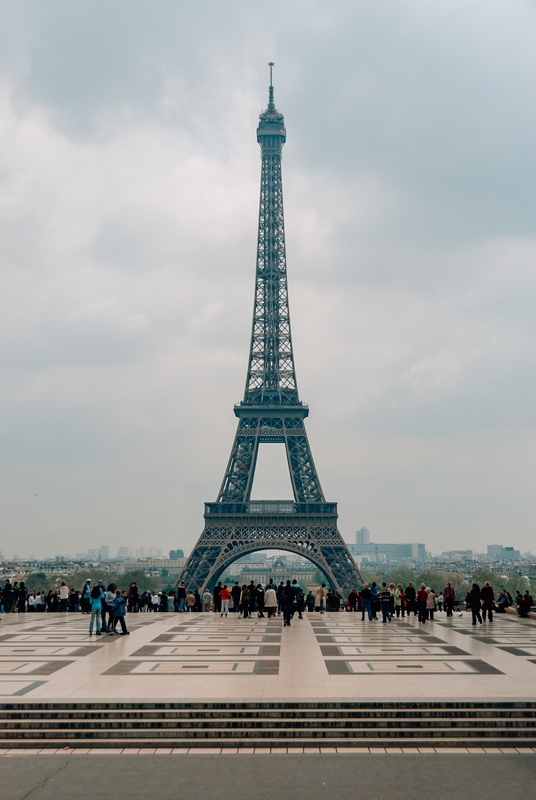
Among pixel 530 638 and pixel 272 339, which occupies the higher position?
pixel 272 339

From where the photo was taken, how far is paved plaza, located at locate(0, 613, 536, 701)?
16578 mm

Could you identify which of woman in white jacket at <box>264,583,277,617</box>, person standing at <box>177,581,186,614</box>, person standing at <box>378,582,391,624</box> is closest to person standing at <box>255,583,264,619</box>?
woman in white jacket at <box>264,583,277,617</box>

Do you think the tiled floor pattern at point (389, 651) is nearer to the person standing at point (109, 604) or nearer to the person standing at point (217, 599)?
the person standing at point (109, 604)

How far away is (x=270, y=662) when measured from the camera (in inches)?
812

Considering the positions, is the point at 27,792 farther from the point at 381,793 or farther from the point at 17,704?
the point at 381,793

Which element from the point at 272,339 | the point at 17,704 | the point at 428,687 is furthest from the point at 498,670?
the point at 272,339

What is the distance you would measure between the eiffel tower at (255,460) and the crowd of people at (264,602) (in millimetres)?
35209

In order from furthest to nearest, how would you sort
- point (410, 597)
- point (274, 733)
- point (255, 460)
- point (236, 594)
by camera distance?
1. point (255, 460)
2. point (236, 594)
3. point (410, 597)
4. point (274, 733)

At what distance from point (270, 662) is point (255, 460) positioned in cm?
6845

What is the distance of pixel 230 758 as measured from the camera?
44.5ft

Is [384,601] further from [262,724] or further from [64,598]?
[262,724]

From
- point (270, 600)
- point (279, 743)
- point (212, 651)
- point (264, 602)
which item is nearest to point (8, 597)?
point (264, 602)

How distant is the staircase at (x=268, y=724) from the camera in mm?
14414

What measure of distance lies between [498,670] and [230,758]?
861 cm
